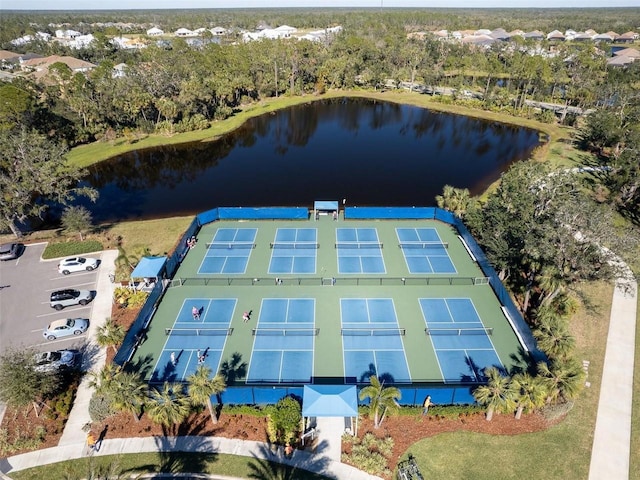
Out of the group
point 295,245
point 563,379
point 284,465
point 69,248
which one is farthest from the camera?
point 295,245

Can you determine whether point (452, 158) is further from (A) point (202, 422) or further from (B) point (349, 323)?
(A) point (202, 422)

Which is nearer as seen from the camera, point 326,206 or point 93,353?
point 93,353

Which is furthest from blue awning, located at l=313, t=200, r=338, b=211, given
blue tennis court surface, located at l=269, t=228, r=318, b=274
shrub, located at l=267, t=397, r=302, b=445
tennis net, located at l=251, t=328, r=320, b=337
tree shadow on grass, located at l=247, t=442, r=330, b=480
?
tree shadow on grass, located at l=247, t=442, r=330, b=480

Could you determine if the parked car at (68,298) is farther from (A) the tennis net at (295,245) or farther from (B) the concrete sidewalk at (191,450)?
(A) the tennis net at (295,245)

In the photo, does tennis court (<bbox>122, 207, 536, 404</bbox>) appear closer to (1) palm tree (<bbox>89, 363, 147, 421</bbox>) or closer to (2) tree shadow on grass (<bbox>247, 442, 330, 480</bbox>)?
(2) tree shadow on grass (<bbox>247, 442, 330, 480</bbox>)

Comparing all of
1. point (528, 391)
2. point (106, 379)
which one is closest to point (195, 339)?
point (106, 379)

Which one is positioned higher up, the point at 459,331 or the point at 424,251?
the point at 424,251

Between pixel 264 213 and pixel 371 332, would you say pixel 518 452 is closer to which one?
pixel 371 332
